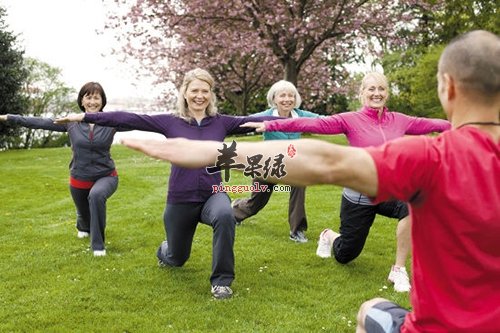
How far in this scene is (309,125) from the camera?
5949mm

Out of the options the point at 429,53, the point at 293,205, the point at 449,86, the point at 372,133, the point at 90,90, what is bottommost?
the point at 293,205

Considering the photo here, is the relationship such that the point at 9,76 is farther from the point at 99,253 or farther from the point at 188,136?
the point at 188,136

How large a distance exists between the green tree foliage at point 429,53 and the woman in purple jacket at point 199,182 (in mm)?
22862

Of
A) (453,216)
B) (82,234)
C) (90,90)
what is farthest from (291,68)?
(453,216)

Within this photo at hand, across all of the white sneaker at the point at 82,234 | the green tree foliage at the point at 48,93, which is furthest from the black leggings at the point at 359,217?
the green tree foliage at the point at 48,93

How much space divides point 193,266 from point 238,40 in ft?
54.6

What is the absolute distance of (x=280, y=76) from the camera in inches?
1226

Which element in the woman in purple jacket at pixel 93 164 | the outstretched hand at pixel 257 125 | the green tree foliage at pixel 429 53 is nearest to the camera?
the outstretched hand at pixel 257 125

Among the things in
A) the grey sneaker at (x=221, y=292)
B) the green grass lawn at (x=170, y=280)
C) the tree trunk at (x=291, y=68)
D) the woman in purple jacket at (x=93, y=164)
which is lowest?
the green grass lawn at (x=170, y=280)

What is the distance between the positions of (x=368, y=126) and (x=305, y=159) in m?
4.36

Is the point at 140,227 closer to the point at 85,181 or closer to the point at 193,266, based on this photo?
the point at 85,181

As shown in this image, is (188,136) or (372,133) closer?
(188,136)

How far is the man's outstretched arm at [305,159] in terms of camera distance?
6.51ft

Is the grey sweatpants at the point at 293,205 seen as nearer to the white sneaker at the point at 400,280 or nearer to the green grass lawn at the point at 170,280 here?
the green grass lawn at the point at 170,280
